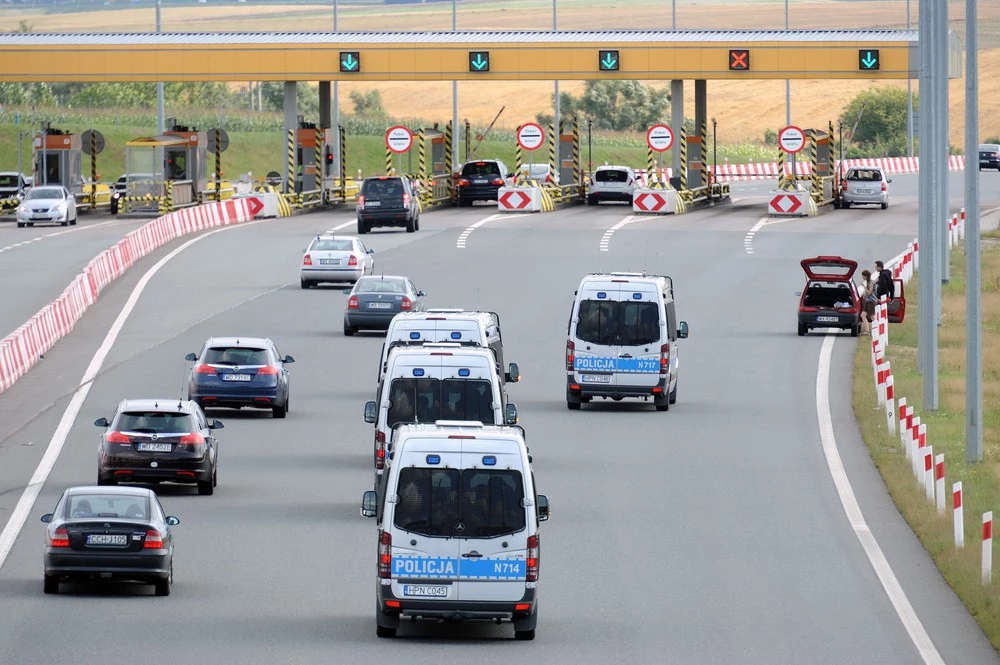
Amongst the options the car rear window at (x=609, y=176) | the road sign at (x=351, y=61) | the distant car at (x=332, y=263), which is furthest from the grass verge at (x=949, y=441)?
the road sign at (x=351, y=61)

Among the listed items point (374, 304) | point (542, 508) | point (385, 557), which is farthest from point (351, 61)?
point (385, 557)

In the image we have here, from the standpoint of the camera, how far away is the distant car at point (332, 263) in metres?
48.2

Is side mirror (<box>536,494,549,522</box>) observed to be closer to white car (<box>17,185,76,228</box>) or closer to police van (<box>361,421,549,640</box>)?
police van (<box>361,421,549,640</box>)

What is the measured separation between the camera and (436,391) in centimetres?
2241

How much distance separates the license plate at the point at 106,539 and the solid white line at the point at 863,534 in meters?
6.96

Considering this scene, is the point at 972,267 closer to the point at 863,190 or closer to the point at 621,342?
the point at 621,342

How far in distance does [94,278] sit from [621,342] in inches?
749

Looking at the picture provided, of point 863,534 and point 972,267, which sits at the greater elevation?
point 972,267

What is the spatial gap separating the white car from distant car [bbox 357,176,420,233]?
1113cm

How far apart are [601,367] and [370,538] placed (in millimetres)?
10800

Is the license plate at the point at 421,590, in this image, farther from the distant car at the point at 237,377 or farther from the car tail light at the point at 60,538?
the distant car at the point at 237,377

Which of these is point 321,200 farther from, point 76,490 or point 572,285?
point 76,490

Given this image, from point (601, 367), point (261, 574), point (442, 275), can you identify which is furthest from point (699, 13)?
point (261, 574)

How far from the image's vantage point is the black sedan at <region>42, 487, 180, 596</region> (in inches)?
702
